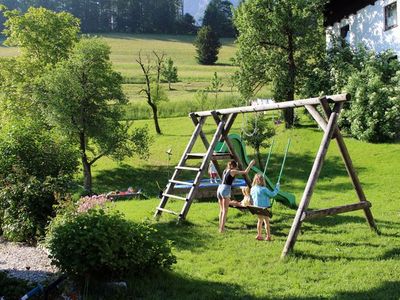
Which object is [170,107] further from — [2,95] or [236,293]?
[236,293]

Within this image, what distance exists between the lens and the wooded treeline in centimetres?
12600

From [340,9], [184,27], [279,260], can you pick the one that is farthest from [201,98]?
[184,27]

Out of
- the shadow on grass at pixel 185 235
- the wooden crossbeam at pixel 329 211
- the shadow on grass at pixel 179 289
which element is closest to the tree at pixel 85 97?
the shadow on grass at pixel 185 235

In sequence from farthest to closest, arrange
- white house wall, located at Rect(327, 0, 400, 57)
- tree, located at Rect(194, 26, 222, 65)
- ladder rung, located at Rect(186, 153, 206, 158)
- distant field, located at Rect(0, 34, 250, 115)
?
tree, located at Rect(194, 26, 222, 65)
distant field, located at Rect(0, 34, 250, 115)
white house wall, located at Rect(327, 0, 400, 57)
ladder rung, located at Rect(186, 153, 206, 158)

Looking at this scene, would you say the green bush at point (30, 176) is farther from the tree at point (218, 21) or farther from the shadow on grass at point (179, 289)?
the tree at point (218, 21)

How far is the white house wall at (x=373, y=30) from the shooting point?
26.5m

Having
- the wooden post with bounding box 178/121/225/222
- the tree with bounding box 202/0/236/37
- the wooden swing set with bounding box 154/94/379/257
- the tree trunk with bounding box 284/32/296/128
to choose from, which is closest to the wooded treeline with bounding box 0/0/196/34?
the tree with bounding box 202/0/236/37

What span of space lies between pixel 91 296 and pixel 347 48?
26.8m

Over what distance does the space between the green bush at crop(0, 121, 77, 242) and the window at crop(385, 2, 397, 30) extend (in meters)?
20.8

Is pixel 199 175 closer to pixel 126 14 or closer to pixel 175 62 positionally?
pixel 175 62

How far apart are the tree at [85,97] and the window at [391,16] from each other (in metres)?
15.9

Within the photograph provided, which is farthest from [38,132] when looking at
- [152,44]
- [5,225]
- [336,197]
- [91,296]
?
[152,44]

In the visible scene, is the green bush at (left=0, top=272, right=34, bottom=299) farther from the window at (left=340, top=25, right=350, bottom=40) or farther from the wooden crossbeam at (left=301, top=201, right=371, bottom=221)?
the window at (left=340, top=25, right=350, bottom=40)

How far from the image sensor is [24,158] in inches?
496
